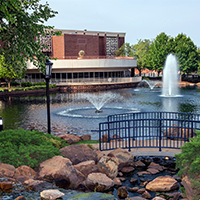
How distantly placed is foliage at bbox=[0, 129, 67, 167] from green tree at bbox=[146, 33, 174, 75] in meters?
63.4

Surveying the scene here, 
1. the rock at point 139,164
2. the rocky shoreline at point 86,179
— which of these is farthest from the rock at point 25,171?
the rock at point 139,164

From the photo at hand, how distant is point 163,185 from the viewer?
7320 mm

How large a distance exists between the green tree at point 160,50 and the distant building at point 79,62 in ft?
30.2

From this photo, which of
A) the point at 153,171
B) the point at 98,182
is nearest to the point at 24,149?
the point at 98,182

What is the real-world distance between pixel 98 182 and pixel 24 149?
8.78ft

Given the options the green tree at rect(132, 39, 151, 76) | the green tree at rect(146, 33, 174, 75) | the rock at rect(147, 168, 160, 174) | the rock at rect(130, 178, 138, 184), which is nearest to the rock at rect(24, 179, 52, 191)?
the rock at rect(130, 178, 138, 184)

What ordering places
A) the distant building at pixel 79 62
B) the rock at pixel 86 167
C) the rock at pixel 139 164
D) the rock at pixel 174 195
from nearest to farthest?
the rock at pixel 174 195 → the rock at pixel 86 167 → the rock at pixel 139 164 → the distant building at pixel 79 62

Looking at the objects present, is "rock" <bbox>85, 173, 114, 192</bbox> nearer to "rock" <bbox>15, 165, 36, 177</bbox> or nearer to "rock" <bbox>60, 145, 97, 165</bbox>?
"rock" <bbox>60, 145, 97, 165</bbox>

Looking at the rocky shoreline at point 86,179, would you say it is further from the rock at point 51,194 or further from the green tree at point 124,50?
the green tree at point 124,50

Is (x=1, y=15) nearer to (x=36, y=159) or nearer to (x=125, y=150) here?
(x=36, y=159)

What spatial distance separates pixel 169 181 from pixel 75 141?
5829mm

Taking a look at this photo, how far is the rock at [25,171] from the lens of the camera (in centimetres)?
708

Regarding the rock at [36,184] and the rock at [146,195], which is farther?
the rock at [146,195]

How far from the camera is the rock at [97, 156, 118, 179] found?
25.8 ft
